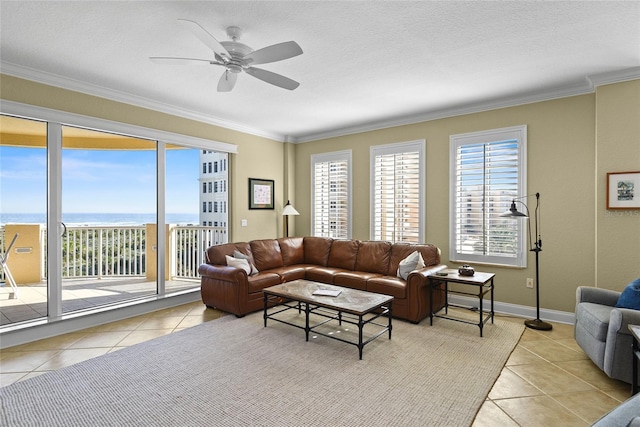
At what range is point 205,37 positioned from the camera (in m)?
2.17

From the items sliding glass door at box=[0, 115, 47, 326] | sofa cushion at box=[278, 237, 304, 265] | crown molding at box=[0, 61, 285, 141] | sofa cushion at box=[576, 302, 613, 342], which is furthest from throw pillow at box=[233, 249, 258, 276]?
sofa cushion at box=[576, 302, 613, 342]

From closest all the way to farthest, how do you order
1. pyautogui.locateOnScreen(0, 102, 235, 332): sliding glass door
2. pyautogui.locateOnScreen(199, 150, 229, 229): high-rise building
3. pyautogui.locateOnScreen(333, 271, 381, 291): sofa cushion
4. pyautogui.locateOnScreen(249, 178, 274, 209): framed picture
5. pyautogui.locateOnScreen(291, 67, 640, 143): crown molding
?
pyautogui.locateOnScreen(291, 67, 640, 143): crown molding < pyautogui.locateOnScreen(333, 271, 381, 291): sofa cushion < pyautogui.locateOnScreen(0, 102, 235, 332): sliding glass door < pyautogui.locateOnScreen(249, 178, 274, 209): framed picture < pyautogui.locateOnScreen(199, 150, 229, 229): high-rise building

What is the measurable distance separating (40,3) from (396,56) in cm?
285

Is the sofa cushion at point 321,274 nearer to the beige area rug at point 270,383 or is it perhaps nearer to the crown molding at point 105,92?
the beige area rug at point 270,383

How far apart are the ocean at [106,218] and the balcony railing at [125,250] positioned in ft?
0.40

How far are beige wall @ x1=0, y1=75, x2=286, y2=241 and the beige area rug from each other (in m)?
2.62

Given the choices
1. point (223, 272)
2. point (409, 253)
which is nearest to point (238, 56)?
point (223, 272)

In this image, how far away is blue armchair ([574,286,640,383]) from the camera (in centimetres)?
236

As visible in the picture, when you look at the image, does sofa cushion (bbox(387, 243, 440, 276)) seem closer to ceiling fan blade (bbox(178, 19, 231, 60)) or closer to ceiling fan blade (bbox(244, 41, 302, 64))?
ceiling fan blade (bbox(244, 41, 302, 64))

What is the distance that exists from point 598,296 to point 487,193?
175 centimetres

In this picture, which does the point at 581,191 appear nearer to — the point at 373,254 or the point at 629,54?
the point at 629,54

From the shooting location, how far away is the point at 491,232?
433 cm

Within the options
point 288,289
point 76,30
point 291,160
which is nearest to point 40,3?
point 76,30

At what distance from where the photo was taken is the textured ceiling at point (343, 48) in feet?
7.61
